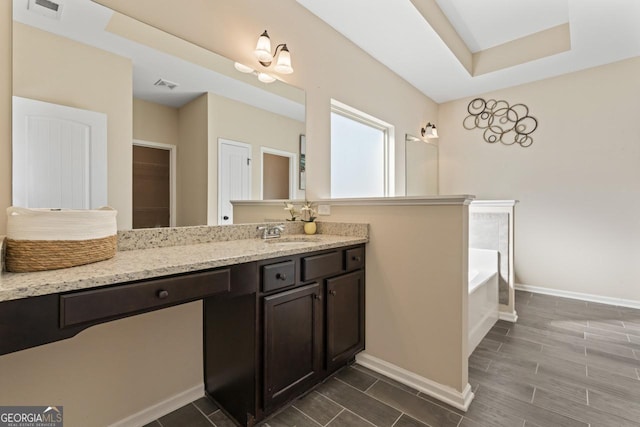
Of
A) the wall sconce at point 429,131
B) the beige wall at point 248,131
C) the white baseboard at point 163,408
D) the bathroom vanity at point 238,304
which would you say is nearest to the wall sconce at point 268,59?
the beige wall at point 248,131

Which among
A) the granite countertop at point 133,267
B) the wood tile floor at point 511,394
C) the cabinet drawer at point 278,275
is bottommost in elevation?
the wood tile floor at point 511,394

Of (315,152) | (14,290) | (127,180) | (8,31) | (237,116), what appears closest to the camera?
(14,290)

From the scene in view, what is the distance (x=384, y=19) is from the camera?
2.55 meters

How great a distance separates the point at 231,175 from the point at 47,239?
1058mm

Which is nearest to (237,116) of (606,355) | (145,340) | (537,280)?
(145,340)

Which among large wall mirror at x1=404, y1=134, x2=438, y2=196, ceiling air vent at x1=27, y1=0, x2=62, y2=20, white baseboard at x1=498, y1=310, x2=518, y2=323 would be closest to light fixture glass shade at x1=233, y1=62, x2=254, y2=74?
ceiling air vent at x1=27, y1=0, x2=62, y2=20

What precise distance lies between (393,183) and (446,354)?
7.31 feet

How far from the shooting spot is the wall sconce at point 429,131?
4.19 m

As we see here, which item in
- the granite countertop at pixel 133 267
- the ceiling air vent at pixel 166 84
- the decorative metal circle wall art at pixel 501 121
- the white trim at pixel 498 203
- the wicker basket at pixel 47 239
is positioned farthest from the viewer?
the decorative metal circle wall art at pixel 501 121

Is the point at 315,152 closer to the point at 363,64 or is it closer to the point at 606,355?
the point at 363,64

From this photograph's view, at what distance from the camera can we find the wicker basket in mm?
953

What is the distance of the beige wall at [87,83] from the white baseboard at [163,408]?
37.0 inches

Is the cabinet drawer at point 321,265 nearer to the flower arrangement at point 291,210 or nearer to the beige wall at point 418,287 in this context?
the beige wall at point 418,287

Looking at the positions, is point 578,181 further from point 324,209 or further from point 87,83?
point 87,83
